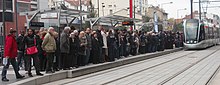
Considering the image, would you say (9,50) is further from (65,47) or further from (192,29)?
(192,29)

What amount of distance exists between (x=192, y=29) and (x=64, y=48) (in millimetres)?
24915

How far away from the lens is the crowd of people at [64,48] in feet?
45.8

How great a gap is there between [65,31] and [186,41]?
24609 millimetres

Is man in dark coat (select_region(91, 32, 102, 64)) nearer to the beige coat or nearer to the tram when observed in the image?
the beige coat

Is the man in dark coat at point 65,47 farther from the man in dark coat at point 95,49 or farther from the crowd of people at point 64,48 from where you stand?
the man in dark coat at point 95,49

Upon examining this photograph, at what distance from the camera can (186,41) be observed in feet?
127

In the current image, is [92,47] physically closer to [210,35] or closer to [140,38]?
[140,38]

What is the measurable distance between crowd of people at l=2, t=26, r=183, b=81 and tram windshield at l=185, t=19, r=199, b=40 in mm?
14324

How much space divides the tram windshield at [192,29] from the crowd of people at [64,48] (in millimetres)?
14324

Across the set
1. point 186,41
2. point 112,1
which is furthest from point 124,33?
point 112,1

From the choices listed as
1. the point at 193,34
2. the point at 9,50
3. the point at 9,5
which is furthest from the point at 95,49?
the point at 9,5

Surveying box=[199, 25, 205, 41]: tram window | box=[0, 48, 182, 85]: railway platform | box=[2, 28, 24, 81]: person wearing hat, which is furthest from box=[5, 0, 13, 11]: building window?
box=[2, 28, 24, 81]: person wearing hat

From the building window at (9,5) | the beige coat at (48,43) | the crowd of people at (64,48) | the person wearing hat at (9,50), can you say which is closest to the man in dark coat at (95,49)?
the crowd of people at (64,48)

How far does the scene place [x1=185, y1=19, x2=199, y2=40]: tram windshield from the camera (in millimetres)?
38562
